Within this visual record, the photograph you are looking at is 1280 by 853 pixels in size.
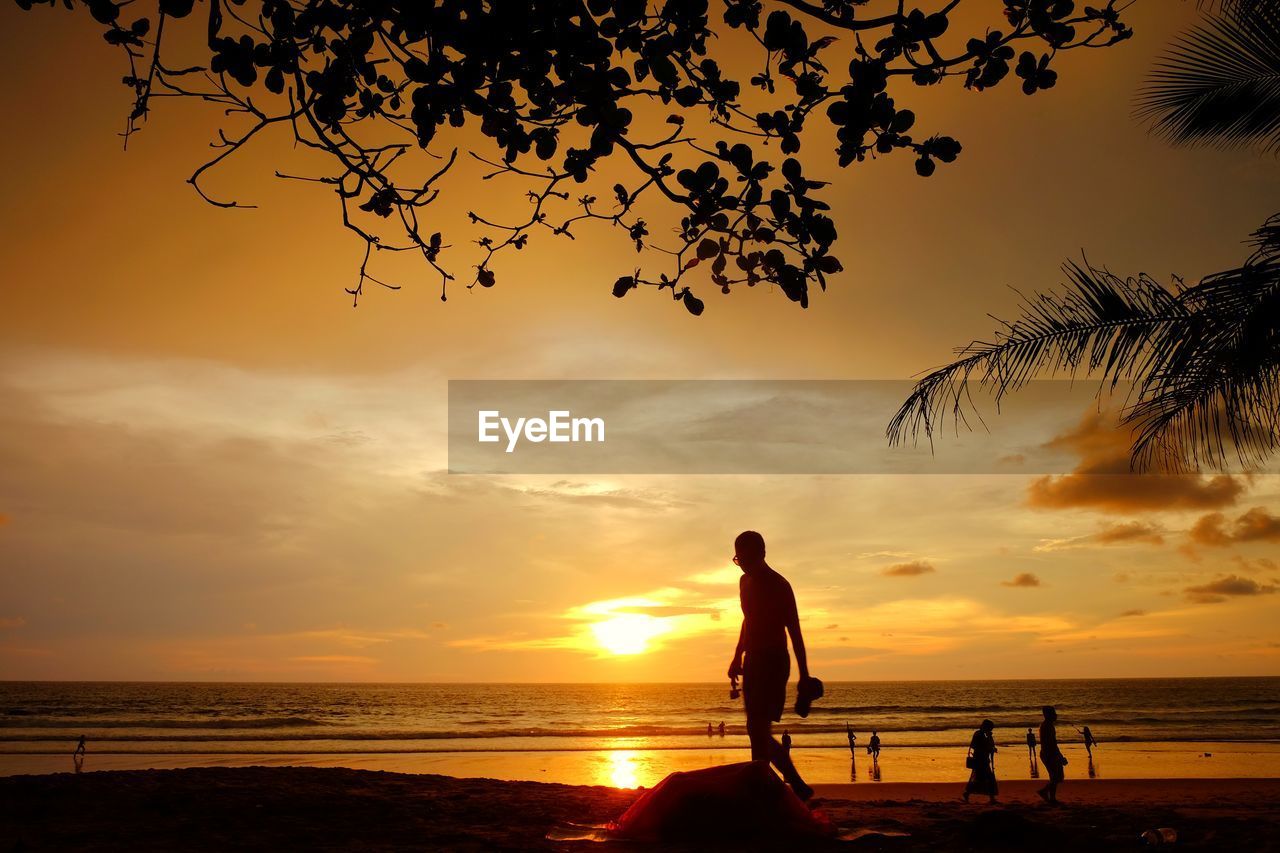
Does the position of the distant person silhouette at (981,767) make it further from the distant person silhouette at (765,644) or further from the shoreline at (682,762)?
the distant person silhouette at (765,644)

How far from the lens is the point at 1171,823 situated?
7297 mm

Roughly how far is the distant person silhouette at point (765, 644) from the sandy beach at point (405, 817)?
3.00 ft

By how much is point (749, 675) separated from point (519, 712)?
216 ft

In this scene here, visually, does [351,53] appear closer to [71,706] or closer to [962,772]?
[962,772]

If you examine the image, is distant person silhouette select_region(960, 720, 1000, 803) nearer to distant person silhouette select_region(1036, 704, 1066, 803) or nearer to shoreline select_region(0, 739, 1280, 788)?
distant person silhouette select_region(1036, 704, 1066, 803)

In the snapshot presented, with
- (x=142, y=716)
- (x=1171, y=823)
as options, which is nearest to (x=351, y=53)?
(x=1171, y=823)

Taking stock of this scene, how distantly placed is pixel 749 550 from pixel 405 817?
3543mm

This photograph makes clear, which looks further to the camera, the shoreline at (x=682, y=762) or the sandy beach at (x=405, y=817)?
the shoreline at (x=682, y=762)

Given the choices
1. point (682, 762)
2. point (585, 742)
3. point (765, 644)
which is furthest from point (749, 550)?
point (585, 742)

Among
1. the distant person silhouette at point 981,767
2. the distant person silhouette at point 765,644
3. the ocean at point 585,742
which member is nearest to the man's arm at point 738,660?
the distant person silhouette at point 765,644

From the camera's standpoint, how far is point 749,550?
272 inches

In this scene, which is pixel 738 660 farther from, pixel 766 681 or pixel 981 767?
pixel 981 767

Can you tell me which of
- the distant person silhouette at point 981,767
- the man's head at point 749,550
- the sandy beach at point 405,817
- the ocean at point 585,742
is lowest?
the ocean at point 585,742

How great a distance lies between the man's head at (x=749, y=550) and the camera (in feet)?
22.6
